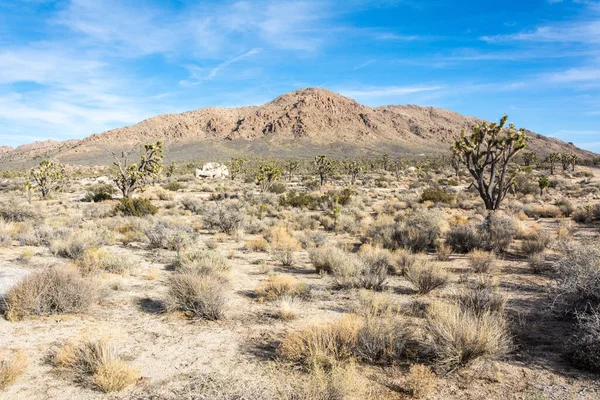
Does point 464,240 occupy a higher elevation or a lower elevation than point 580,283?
lower

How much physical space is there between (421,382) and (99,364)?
12.6 feet

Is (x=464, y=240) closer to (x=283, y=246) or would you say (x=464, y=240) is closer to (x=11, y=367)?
(x=283, y=246)

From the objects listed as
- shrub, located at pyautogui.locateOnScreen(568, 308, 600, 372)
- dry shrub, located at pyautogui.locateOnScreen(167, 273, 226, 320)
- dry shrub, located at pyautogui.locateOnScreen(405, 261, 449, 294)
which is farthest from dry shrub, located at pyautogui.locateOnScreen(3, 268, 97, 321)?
shrub, located at pyautogui.locateOnScreen(568, 308, 600, 372)

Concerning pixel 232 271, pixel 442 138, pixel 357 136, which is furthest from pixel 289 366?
pixel 442 138

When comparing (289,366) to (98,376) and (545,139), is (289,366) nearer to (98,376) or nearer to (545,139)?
(98,376)

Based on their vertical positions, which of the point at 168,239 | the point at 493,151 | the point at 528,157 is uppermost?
the point at 528,157

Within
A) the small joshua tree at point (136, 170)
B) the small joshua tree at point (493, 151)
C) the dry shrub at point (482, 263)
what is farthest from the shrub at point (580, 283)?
the small joshua tree at point (136, 170)

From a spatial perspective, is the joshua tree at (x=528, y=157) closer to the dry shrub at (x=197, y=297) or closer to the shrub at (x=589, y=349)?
the shrub at (x=589, y=349)

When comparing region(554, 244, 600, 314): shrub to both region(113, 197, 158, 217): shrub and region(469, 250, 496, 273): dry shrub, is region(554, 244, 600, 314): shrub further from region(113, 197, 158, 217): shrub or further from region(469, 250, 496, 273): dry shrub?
region(113, 197, 158, 217): shrub

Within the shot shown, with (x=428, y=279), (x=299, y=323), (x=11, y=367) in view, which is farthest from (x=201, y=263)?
(x=428, y=279)

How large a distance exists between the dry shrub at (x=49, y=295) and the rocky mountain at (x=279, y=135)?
116 meters

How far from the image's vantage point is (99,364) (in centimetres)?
432

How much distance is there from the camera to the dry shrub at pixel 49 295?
6.02 m

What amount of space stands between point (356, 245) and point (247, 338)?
7602 mm
